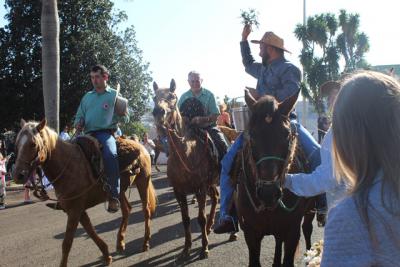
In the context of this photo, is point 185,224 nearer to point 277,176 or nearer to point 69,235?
point 69,235

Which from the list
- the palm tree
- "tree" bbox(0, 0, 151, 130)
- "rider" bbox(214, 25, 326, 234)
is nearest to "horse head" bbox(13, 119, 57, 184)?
"rider" bbox(214, 25, 326, 234)

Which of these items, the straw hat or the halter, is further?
the straw hat

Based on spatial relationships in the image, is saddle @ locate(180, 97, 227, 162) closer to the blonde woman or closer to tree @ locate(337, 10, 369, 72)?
the blonde woman

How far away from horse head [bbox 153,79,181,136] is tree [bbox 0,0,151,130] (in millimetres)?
16319

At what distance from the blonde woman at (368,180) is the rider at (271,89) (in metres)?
3.00

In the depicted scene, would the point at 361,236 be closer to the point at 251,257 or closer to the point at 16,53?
the point at 251,257

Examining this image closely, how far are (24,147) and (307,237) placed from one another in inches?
164

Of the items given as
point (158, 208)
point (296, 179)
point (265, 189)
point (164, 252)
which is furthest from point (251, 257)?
point (158, 208)

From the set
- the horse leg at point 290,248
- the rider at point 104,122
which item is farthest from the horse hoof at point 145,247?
the horse leg at point 290,248

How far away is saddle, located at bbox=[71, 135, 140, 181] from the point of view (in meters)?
6.46

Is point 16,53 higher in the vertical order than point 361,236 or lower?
higher

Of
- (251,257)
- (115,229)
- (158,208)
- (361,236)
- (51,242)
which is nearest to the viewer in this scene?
(361,236)

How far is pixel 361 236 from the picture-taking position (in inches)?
59.4

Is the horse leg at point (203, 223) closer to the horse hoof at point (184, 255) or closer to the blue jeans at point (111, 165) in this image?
the horse hoof at point (184, 255)
